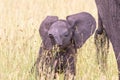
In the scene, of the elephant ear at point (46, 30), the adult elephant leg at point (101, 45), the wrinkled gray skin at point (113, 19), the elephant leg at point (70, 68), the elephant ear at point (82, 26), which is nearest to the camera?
the wrinkled gray skin at point (113, 19)

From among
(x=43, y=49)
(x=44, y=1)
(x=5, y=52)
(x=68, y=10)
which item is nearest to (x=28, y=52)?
(x=5, y=52)

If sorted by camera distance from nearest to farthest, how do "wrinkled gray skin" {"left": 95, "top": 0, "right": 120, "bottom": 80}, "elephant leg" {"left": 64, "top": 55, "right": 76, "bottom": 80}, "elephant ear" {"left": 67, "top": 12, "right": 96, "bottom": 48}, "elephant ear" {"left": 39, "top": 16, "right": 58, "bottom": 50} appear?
1. "wrinkled gray skin" {"left": 95, "top": 0, "right": 120, "bottom": 80}
2. "elephant leg" {"left": 64, "top": 55, "right": 76, "bottom": 80}
3. "elephant ear" {"left": 39, "top": 16, "right": 58, "bottom": 50}
4. "elephant ear" {"left": 67, "top": 12, "right": 96, "bottom": 48}

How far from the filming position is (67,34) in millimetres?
5172

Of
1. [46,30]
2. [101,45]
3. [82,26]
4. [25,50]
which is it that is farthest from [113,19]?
[25,50]

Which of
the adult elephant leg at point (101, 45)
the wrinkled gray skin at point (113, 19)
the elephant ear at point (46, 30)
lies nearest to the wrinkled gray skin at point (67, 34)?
the elephant ear at point (46, 30)

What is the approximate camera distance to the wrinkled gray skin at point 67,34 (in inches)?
200

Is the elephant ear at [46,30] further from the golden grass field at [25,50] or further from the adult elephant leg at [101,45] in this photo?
the adult elephant leg at [101,45]

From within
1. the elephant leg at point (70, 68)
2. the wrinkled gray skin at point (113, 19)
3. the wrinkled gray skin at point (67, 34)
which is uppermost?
the wrinkled gray skin at point (113, 19)

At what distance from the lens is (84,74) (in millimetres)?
5223

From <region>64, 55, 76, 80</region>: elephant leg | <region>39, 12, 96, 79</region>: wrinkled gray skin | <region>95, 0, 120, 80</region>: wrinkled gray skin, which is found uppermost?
<region>95, 0, 120, 80</region>: wrinkled gray skin

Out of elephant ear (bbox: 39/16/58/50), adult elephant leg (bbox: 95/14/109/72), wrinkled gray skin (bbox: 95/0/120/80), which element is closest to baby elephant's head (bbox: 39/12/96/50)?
elephant ear (bbox: 39/16/58/50)

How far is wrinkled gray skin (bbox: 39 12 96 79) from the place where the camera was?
16.6 feet

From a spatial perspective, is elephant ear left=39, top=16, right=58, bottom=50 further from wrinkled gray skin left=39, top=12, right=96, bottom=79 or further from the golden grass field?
the golden grass field

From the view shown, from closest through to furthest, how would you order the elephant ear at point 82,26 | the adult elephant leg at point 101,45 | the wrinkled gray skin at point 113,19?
the wrinkled gray skin at point 113,19
the elephant ear at point 82,26
the adult elephant leg at point 101,45
